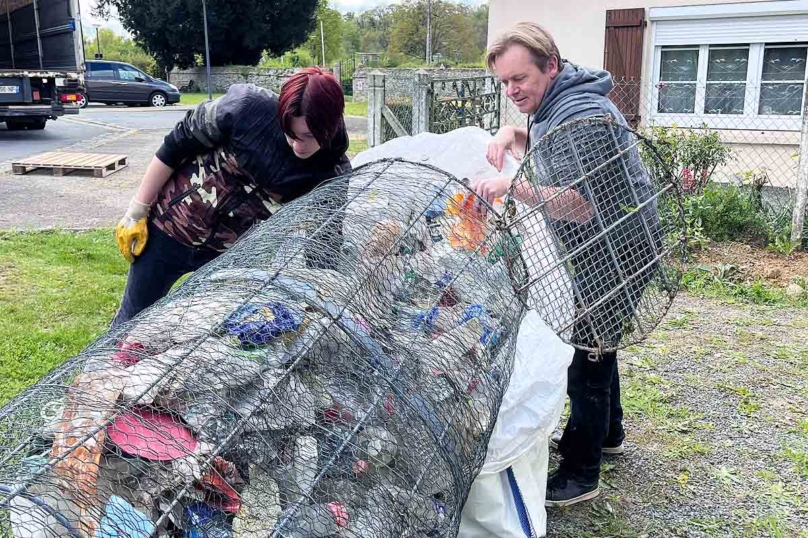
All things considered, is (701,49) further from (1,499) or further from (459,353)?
(1,499)

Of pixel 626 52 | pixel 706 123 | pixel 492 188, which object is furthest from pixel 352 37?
pixel 492 188

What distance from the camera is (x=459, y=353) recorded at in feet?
6.59

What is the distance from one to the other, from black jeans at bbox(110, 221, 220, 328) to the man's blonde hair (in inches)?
47.7

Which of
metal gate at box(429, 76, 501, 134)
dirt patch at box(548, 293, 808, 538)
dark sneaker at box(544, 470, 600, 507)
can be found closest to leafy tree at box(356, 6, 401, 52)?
metal gate at box(429, 76, 501, 134)

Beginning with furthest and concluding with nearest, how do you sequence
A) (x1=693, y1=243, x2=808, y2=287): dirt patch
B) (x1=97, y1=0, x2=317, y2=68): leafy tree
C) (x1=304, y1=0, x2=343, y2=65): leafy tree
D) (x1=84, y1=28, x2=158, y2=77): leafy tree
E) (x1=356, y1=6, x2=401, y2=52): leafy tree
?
(x1=356, y1=6, x2=401, y2=52): leafy tree < (x1=304, y1=0, x2=343, y2=65): leafy tree < (x1=84, y1=28, x2=158, y2=77): leafy tree < (x1=97, y1=0, x2=317, y2=68): leafy tree < (x1=693, y1=243, x2=808, y2=287): dirt patch

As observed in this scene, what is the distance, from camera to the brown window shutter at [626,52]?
8945 millimetres

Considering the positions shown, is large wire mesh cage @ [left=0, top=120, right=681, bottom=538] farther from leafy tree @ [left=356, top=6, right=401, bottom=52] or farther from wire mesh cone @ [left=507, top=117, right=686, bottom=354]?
leafy tree @ [left=356, top=6, right=401, bottom=52]

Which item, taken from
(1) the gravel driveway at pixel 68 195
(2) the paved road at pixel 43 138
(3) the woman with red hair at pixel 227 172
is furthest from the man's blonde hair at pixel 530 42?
(2) the paved road at pixel 43 138

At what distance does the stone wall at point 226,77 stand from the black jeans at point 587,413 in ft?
86.0

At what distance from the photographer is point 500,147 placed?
101 inches

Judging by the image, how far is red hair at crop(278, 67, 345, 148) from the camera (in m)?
2.17

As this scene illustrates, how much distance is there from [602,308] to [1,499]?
1666 millimetres

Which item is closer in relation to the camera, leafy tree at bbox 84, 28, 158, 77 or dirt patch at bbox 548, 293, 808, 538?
dirt patch at bbox 548, 293, 808, 538

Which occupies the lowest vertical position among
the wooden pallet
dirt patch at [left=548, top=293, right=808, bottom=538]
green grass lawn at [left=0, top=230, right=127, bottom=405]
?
dirt patch at [left=548, top=293, right=808, bottom=538]
